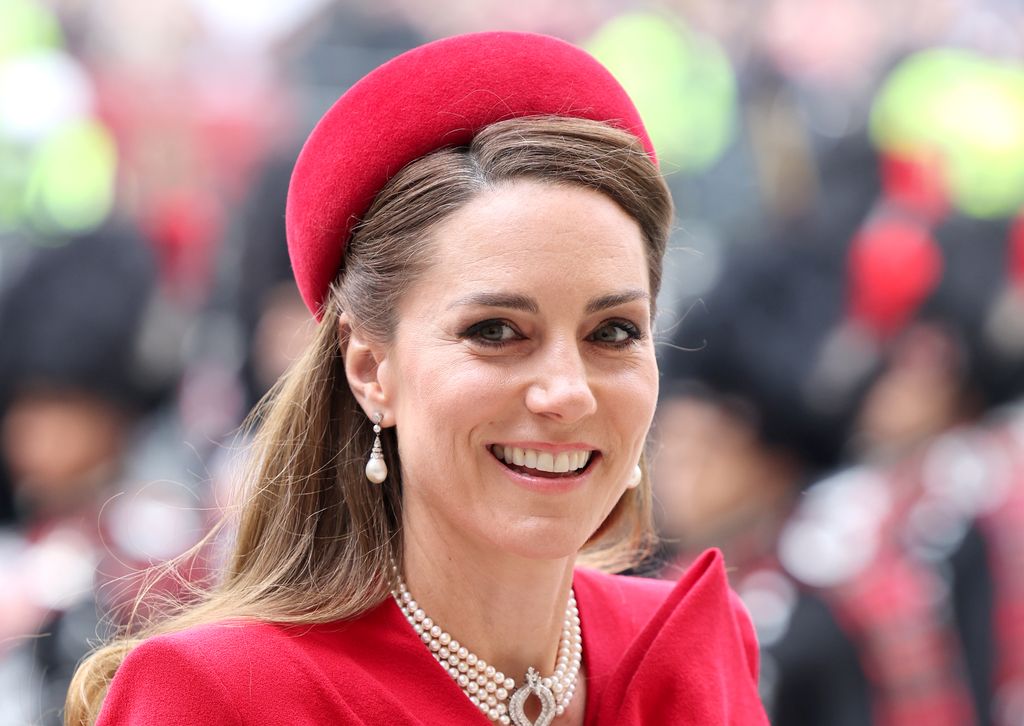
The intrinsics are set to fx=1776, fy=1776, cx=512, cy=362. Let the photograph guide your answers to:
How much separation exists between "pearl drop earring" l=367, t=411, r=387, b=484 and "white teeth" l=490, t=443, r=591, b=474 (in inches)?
9.6

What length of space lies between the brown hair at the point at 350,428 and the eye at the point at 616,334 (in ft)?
0.64

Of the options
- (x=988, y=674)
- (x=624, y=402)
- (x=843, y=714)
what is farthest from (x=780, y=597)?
(x=624, y=402)

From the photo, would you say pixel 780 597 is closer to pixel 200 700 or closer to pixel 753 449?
pixel 753 449

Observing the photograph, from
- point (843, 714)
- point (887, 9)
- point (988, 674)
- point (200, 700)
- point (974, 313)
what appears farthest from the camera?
point (887, 9)

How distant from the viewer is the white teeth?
Result: 277cm

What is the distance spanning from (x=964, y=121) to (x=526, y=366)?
6.36 meters

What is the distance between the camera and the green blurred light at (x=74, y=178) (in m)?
8.11

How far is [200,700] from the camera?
2615 mm

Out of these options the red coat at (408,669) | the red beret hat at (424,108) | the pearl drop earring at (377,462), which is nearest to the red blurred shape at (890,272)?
the red coat at (408,669)

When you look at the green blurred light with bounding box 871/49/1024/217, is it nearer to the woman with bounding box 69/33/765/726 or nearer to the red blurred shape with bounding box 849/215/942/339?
the red blurred shape with bounding box 849/215/942/339

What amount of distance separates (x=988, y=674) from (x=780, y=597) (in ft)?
2.89

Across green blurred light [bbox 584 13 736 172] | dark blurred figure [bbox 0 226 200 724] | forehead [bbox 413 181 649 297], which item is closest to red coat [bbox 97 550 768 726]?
forehead [bbox 413 181 649 297]

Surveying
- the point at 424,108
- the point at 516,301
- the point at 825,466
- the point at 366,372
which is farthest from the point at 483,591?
the point at 825,466

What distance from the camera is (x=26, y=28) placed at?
951 centimetres
